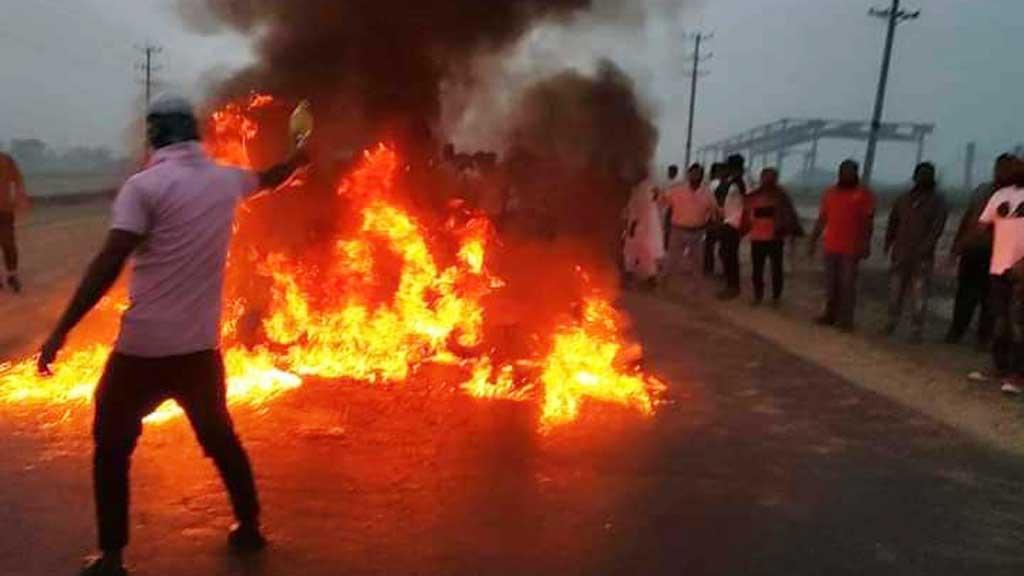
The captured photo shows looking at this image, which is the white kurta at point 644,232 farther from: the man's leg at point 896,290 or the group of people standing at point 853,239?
the man's leg at point 896,290

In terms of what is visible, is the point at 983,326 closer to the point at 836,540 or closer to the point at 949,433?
the point at 949,433

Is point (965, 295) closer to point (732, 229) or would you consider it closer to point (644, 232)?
point (732, 229)

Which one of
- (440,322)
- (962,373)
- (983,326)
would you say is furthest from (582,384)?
(983,326)

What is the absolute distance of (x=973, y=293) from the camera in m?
10.1

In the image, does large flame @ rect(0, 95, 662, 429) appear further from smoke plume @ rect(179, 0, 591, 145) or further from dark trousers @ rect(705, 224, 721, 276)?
dark trousers @ rect(705, 224, 721, 276)

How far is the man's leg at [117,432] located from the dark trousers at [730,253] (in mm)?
10719

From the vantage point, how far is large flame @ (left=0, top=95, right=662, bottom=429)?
22.7 feet

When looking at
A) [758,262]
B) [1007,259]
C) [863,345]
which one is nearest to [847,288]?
[863,345]

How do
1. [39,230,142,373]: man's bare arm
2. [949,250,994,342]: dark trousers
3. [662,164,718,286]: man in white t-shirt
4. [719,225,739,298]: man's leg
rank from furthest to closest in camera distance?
[662,164,718,286]: man in white t-shirt
[719,225,739,298]: man's leg
[949,250,994,342]: dark trousers
[39,230,142,373]: man's bare arm

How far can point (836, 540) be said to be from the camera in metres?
4.48

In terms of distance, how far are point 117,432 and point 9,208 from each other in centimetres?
877

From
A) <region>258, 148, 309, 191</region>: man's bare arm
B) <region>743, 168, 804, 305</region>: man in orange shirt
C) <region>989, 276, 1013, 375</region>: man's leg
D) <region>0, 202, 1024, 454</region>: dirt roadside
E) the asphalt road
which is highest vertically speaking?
<region>258, 148, 309, 191</region>: man's bare arm

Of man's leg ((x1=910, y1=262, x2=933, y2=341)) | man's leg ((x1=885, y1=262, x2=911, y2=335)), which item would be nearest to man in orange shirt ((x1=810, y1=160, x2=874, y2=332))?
man's leg ((x1=885, y1=262, x2=911, y2=335))

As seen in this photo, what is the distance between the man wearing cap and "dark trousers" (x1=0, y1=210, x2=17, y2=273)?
845cm
